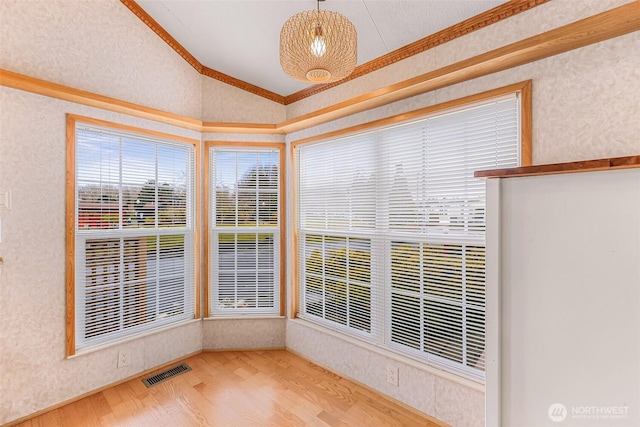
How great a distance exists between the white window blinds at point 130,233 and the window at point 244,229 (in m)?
0.23

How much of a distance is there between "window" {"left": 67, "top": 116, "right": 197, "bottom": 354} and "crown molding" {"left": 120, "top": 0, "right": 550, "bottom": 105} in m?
0.84

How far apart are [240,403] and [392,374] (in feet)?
3.93

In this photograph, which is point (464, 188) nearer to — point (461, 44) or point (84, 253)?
point (461, 44)

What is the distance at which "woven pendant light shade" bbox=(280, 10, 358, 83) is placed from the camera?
1546 millimetres

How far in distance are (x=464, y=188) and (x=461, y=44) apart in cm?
99

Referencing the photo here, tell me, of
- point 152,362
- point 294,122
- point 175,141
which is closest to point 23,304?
point 152,362

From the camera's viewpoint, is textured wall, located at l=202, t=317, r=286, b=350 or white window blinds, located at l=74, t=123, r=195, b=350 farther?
textured wall, located at l=202, t=317, r=286, b=350

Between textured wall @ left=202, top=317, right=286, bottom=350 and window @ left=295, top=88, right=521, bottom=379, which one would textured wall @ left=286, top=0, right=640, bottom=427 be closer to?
window @ left=295, top=88, right=521, bottom=379

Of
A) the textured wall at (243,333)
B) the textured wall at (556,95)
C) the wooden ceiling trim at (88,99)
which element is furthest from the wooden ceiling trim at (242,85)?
the textured wall at (243,333)

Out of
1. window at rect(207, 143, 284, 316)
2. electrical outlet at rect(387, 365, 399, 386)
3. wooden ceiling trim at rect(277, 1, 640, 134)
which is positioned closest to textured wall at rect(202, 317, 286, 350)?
window at rect(207, 143, 284, 316)

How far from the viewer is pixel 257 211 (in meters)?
3.08

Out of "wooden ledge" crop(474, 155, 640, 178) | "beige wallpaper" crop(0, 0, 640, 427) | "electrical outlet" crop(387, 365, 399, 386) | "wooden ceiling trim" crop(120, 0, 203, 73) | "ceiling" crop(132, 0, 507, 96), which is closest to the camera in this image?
"wooden ledge" crop(474, 155, 640, 178)

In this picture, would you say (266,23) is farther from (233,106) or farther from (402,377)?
(402,377)

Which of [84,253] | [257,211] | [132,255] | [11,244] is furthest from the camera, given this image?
[257,211]
